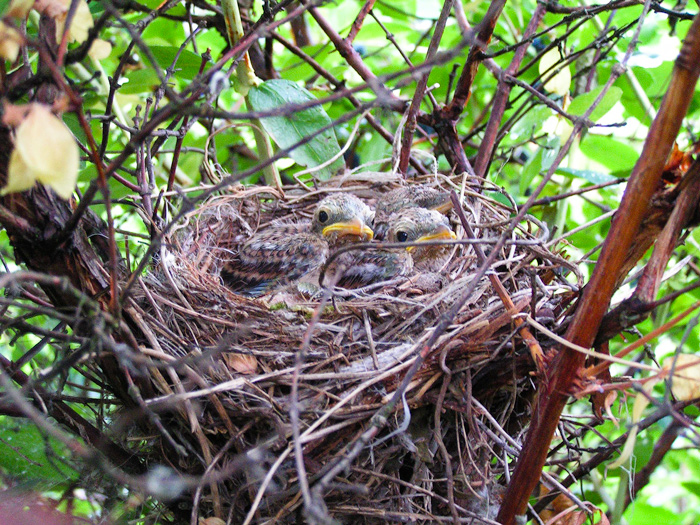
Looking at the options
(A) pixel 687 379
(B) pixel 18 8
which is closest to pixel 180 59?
(B) pixel 18 8

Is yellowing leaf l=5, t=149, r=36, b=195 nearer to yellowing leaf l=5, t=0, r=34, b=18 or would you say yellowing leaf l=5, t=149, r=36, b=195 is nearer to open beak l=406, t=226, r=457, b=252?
yellowing leaf l=5, t=0, r=34, b=18

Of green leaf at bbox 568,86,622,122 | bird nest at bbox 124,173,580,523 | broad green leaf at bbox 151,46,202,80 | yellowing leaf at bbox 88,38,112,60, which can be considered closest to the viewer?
yellowing leaf at bbox 88,38,112,60

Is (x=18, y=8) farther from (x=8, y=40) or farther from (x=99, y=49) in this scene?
(x=99, y=49)

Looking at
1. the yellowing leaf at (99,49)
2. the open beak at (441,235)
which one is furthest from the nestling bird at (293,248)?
the yellowing leaf at (99,49)

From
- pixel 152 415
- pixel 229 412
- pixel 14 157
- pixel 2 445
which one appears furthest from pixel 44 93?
pixel 2 445

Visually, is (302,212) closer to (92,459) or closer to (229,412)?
(229,412)

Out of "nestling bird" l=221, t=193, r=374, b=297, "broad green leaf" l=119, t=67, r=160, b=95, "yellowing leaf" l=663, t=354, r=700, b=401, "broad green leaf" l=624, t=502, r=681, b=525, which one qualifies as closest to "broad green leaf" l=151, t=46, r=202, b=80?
"broad green leaf" l=119, t=67, r=160, b=95

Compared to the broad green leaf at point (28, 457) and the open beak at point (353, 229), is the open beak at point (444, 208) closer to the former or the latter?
the open beak at point (353, 229)
